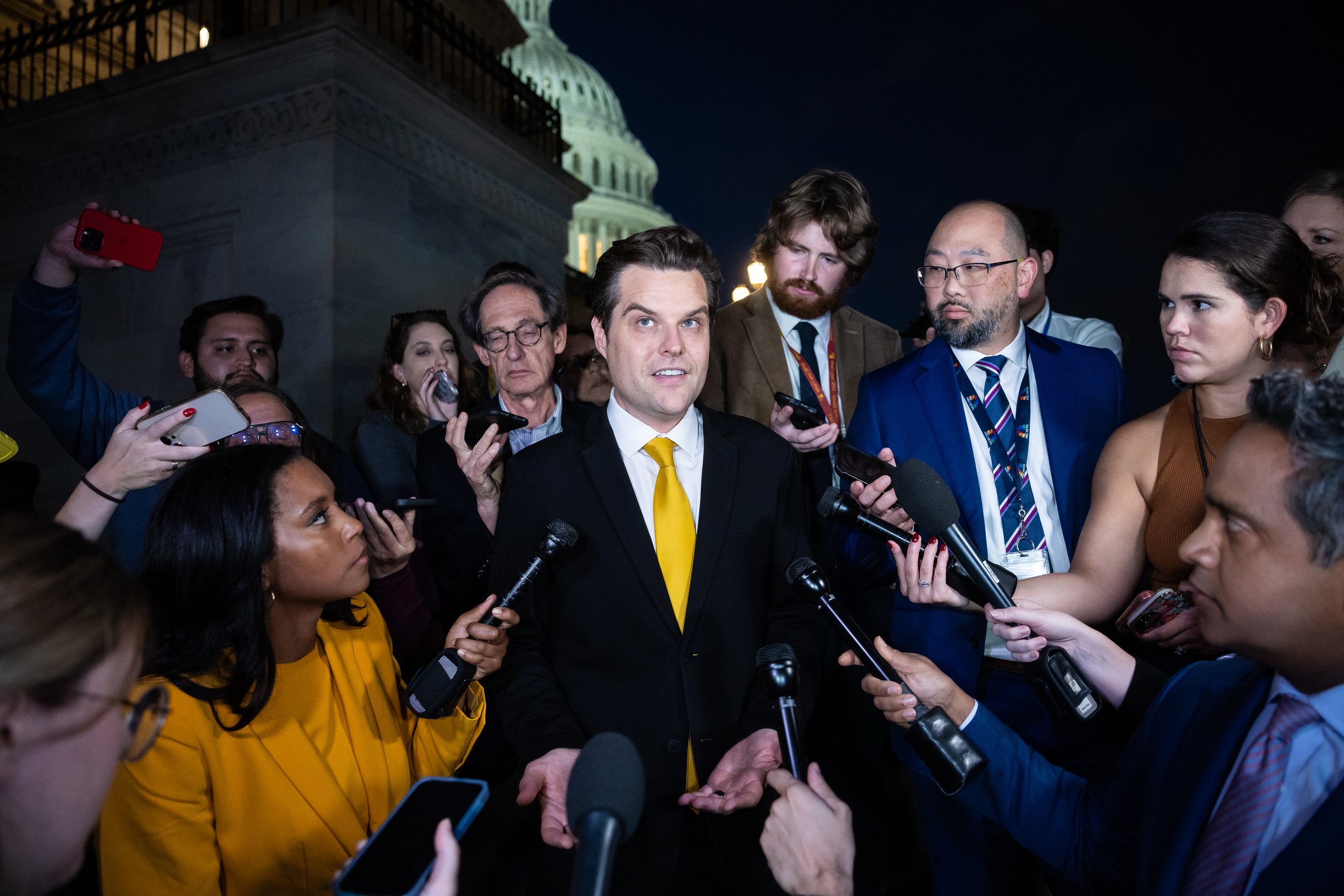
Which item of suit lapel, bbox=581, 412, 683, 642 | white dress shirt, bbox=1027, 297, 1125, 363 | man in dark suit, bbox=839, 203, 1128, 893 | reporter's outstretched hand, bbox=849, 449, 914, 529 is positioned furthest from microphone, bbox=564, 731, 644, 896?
white dress shirt, bbox=1027, 297, 1125, 363

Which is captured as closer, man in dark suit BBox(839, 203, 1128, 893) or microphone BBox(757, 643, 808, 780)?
microphone BBox(757, 643, 808, 780)

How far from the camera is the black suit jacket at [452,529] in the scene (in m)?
3.23

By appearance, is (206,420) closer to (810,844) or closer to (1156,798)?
(810,844)

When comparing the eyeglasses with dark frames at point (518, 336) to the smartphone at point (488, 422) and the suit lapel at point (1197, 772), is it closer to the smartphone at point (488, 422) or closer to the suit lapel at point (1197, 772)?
the smartphone at point (488, 422)

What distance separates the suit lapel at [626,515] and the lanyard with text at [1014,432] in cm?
116

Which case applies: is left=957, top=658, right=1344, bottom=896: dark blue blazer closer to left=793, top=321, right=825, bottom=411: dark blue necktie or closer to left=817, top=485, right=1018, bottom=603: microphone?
left=817, top=485, right=1018, bottom=603: microphone

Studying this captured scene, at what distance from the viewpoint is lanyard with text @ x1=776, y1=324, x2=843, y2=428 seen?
11.9ft

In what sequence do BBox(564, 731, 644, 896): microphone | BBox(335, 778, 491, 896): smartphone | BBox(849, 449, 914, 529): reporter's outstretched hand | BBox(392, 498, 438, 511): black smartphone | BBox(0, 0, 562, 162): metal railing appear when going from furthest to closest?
1. BBox(0, 0, 562, 162): metal railing
2. BBox(392, 498, 438, 511): black smartphone
3. BBox(849, 449, 914, 529): reporter's outstretched hand
4. BBox(335, 778, 491, 896): smartphone
5. BBox(564, 731, 644, 896): microphone

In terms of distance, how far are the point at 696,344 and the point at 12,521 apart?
63.7 inches

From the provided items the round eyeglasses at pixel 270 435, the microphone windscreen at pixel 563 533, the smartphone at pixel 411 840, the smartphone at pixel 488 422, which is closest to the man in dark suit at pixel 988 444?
the microphone windscreen at pixel 563 533

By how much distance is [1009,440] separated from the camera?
2803 mm

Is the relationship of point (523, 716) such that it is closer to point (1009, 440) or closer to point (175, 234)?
point (1009, 440)

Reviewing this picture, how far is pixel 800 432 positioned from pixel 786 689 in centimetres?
139

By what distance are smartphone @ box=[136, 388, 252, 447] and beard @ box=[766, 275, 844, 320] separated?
2293mm
